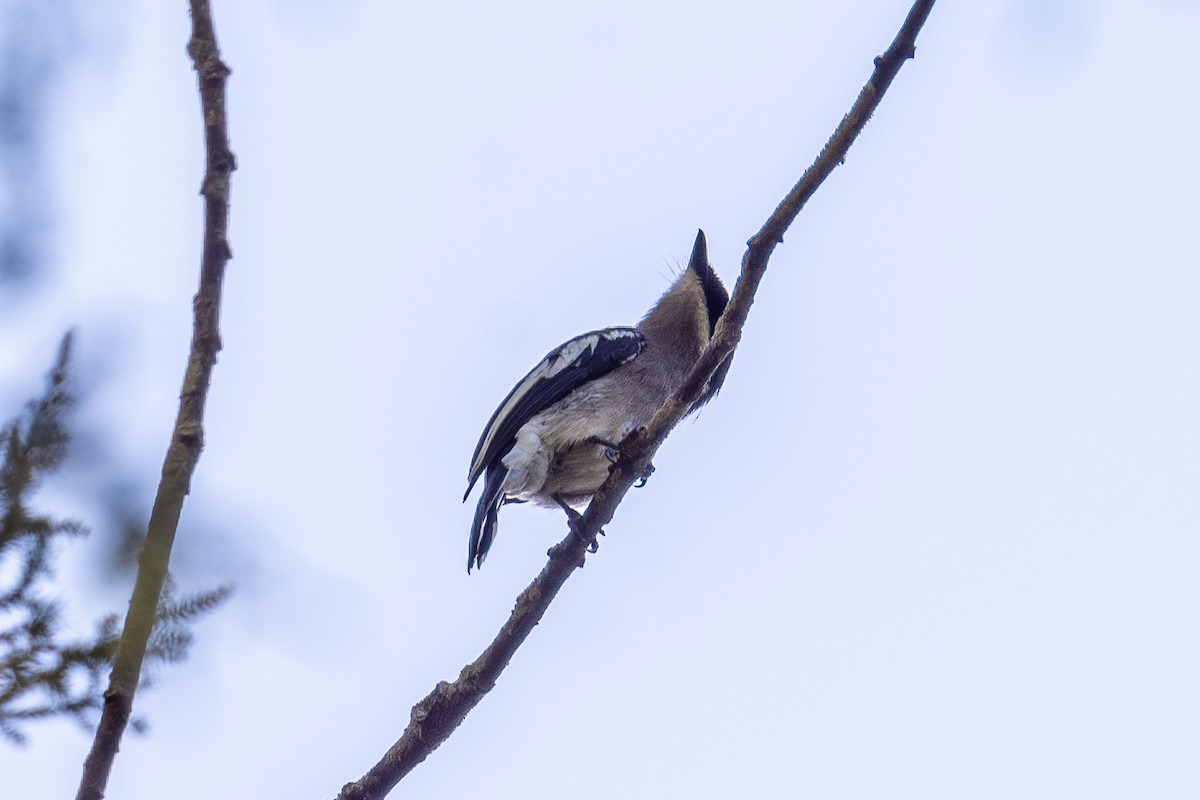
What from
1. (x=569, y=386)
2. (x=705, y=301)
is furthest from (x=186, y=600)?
(x=705, y=301)

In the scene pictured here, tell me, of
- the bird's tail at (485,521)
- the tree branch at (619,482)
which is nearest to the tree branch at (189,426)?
the tree branch at (619,482)

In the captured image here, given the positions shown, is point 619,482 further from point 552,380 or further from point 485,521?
point 552,380

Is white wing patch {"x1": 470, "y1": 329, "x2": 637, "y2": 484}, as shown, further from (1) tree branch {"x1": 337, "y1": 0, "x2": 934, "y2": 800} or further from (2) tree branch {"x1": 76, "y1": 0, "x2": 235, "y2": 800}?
(2) tree branch {"x1": 76, "y1": 0, "x2": 235, "y2": 800}

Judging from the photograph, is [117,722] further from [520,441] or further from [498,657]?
[520,441]

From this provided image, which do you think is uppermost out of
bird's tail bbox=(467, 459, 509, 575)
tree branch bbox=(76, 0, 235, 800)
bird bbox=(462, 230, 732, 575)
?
bird bbox=(462, 230, 732, 575)

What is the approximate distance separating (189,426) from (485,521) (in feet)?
9.11

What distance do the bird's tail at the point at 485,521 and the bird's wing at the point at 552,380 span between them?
22 centimetres

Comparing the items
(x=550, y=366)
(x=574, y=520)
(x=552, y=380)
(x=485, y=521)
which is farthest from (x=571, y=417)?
(x=574, y=520)

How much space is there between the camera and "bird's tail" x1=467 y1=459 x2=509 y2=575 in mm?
5082

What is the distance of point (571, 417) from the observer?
18.1 feet

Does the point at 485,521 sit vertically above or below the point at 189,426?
above

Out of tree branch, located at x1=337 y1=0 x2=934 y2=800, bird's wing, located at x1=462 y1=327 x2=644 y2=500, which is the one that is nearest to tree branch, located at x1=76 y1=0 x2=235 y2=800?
tree branch, located at x1=337 y1=0 x2=934 y2=800

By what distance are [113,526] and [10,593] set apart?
0.84 feet

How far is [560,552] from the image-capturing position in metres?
3.90
